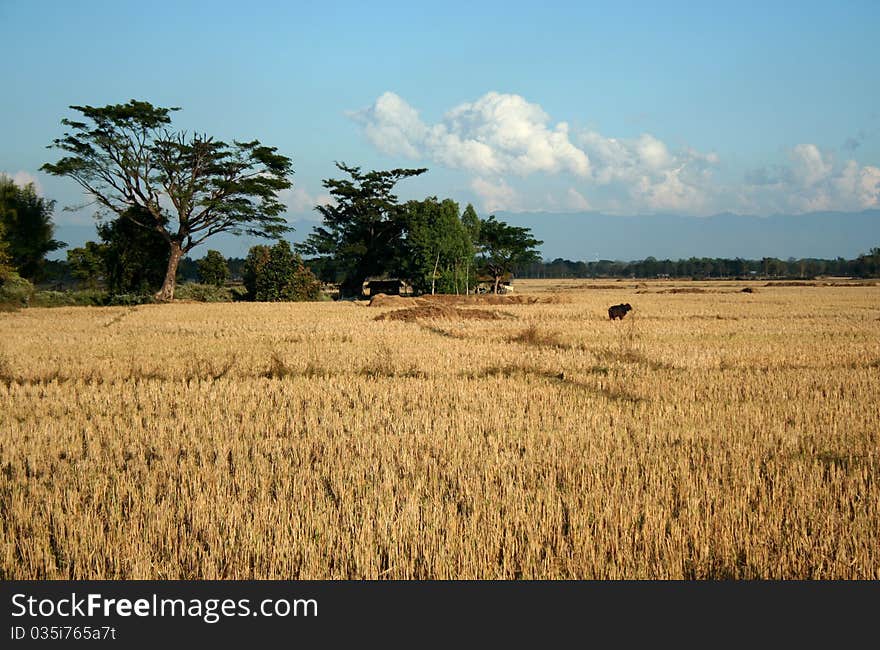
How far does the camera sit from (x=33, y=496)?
5875 mm

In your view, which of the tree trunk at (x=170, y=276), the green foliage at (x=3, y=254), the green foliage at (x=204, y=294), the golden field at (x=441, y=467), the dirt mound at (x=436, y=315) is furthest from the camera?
the green foliage at (x=204, y=294)

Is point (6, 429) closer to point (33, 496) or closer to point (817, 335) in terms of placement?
point (33, 496)

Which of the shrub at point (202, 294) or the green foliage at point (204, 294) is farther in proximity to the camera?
the green foliage at point (204, 294)

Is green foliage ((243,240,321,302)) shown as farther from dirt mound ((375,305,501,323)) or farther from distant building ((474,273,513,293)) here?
dirt mound ((375,305,501,323))

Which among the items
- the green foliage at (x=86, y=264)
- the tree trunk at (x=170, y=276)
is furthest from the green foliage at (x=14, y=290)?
the green foliage at (x=86, y=264)

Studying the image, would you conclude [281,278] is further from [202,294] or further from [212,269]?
[212,269]

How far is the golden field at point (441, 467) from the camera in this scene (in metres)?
4.57

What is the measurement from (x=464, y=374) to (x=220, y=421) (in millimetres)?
5569

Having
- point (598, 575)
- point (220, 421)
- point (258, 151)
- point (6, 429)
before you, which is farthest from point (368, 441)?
point (258, 151)

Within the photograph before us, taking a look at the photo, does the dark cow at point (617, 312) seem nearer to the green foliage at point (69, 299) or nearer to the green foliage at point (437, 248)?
the green foliage at point (437, 248)

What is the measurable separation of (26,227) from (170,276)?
13.5 meters

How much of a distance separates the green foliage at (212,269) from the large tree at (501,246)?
2596 cm

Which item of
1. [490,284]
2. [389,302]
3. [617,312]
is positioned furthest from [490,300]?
[490,284]

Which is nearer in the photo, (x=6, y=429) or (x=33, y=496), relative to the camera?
(x=33, y=496)
